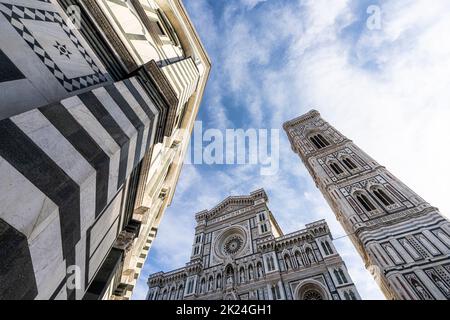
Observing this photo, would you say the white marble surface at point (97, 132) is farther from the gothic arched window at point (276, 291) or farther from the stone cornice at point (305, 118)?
the stone cornice at point (305, 118)

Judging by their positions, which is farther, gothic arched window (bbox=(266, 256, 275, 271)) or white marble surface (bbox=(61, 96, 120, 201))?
gothic arched window (bbox=(266, 256, 275, 271))

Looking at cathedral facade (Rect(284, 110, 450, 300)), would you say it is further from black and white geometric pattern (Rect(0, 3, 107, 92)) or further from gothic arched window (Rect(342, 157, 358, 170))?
black and white geometric pattern (Rect(0, 3, 107, 92))

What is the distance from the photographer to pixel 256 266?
17.8 metres

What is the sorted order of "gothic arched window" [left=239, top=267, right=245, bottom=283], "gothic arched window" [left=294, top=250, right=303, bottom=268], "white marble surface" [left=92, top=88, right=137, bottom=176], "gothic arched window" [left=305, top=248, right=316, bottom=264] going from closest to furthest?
"white marble surface" [left=92, top=88, right=137, bottom=176] → "gothic arched window" [left=305, top=248, right=316, bottom=264] → "gothic arched window" [left=294, top=250, right=303, bottom=268] → "gothic arched window" [left=239, top=267, right=245, bottom=283]

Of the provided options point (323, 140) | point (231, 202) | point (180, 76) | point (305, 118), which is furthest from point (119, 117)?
point (305, 118)

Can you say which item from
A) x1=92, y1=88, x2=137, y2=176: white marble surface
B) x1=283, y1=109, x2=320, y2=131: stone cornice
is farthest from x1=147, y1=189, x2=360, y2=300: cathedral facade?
x1=92, y1=88, x2=137, y2=176: white marble surface

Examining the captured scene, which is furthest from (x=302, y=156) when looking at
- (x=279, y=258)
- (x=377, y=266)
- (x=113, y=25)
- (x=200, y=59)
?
(x=113, y=25)

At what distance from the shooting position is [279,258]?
17578mm

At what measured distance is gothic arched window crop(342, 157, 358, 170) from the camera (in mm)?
19866

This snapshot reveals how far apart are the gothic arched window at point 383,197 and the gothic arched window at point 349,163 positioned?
336 cm

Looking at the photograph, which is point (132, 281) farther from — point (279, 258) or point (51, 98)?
point (279, 258)

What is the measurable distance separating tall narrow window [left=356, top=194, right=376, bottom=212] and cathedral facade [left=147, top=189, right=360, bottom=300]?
3.36 meters
